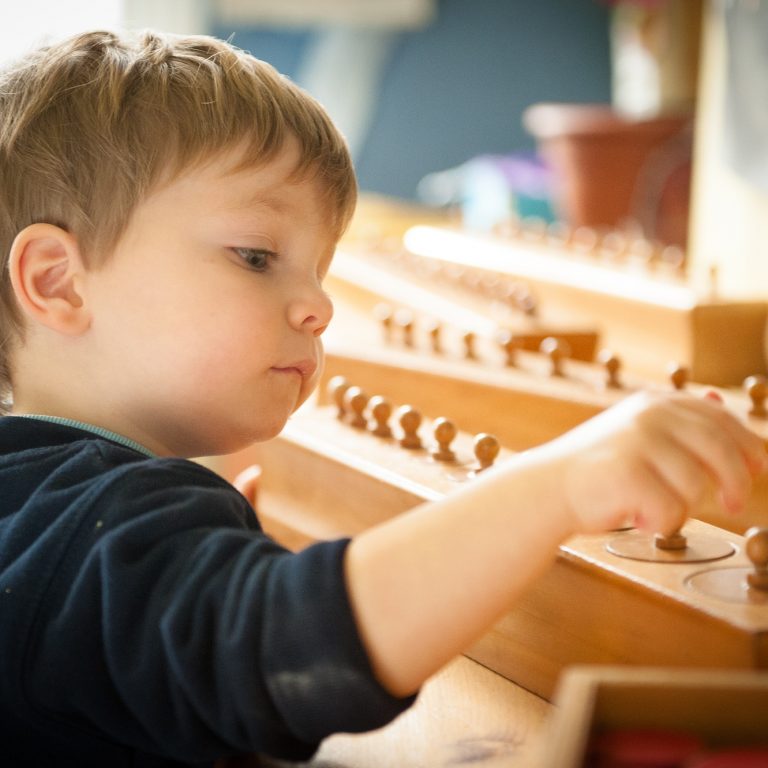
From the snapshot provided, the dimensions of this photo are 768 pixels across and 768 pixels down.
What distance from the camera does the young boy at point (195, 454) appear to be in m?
0.54

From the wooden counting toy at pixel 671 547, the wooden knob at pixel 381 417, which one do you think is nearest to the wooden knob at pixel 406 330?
the wooden knob at pixel 381 417

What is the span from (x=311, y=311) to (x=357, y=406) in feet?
1.06

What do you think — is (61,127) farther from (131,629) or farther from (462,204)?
(462,204)

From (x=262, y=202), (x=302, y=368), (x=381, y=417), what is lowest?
(x=381, y=417)

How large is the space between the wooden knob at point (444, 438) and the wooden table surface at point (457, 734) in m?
0.22

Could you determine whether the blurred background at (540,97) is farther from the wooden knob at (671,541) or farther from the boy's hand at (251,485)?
the wooden knob at (671,541)

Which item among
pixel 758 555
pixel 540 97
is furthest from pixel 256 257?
pixel 540 97

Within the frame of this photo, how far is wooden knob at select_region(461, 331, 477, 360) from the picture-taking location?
1339mm

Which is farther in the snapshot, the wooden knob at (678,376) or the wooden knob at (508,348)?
the wooden knob at (508,348)

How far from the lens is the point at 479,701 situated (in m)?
A: 0.74

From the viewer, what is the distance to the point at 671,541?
2.31 ft

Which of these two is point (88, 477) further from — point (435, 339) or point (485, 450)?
point (435, 339)

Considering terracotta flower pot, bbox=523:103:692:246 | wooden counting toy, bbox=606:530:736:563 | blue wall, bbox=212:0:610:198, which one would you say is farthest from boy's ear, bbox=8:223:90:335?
blue wall, bbox=212:0:610:198

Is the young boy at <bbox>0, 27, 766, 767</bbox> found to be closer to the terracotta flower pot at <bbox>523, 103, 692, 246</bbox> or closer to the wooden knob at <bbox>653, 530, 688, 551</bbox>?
the wooden knob at <bbox>653, 530, 688, 551</bbox>
